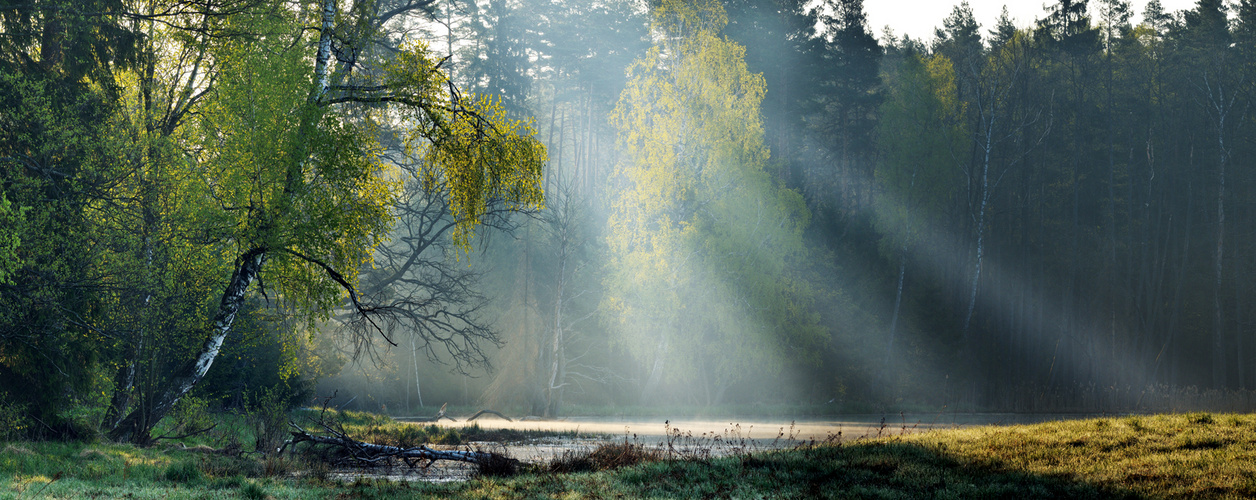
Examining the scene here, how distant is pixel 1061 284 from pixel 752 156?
15.7m

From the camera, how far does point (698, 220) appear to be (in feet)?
86.2

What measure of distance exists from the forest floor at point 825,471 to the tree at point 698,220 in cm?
1606

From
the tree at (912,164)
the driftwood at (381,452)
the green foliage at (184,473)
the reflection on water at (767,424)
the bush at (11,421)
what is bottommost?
the reflection on water at (767,424)

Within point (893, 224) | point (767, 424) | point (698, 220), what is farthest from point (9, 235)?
point (893, 224)

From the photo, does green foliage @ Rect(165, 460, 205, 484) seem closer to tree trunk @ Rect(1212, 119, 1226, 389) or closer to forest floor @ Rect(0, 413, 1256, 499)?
forest floor @ Rect(0, 413, 1256, 499)

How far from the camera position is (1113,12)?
3453 cm

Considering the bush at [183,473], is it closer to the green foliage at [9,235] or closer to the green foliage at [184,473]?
the green foliage at [184,473]

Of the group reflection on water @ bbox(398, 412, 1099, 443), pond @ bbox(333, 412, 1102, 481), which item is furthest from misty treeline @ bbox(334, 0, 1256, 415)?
pond @ bbox(333, 412, 1102, 481)

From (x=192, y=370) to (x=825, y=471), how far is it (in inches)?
359

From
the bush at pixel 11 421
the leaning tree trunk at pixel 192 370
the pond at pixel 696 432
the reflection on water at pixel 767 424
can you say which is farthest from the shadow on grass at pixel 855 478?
the reflection on water at pixel 767 424

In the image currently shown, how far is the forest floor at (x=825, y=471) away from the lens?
680cm

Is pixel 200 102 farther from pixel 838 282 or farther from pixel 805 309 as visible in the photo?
pixel 838 282

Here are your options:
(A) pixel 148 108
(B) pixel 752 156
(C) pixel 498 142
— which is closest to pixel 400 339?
(B) pixel 752 156

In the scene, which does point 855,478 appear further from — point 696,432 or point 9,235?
point 696,432
